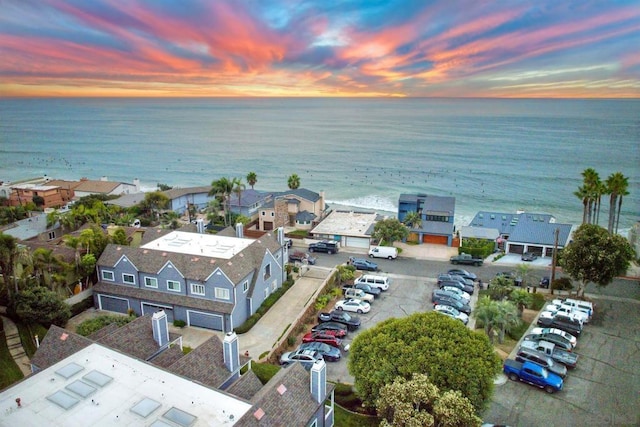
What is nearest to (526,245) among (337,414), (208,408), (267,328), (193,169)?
(267,328)

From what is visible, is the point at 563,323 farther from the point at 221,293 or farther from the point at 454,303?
the point at 221,293

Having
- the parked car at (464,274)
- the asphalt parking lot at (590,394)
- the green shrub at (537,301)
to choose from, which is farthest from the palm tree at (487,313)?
the parked car at (464,274)

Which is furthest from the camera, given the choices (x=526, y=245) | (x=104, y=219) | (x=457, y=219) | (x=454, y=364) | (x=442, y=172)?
(x=442, y=172)

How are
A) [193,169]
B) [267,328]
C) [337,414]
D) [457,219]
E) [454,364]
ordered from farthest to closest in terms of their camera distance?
1. [193,169]
2. [457,219]
3. [267,328]
4. [337,414]
5. [454,364]

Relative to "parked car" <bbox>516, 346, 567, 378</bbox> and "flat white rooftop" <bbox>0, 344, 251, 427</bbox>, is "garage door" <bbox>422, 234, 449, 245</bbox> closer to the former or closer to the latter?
"parked car" <bbox>516, 346, 567, 378</bbox>

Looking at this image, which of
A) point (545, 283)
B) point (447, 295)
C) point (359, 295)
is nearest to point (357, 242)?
point (359, 295)

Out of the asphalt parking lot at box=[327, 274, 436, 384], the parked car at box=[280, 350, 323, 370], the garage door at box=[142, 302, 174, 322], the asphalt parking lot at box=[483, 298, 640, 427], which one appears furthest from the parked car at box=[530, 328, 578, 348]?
the garage door at box=[142, 302, 174, 322]

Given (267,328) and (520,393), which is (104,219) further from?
(520,393)
